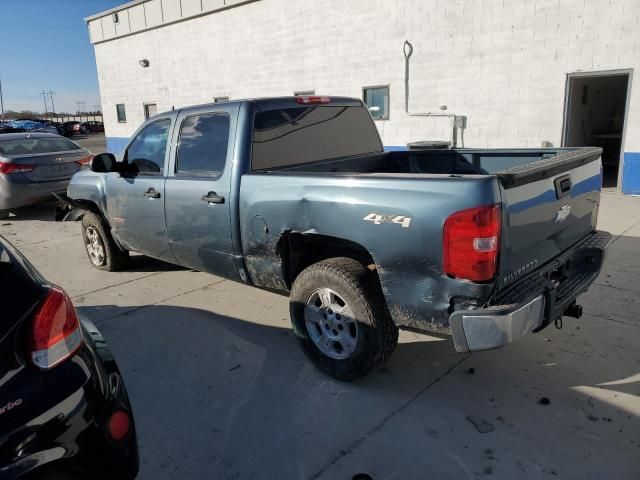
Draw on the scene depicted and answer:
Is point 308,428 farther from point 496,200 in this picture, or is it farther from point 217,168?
point 217,168

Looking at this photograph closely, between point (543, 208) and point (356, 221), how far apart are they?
1125 mm

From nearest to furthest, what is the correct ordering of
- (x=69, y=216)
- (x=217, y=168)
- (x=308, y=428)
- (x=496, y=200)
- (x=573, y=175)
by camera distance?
(x=496, y=200) → (x=308, y=428) → (x=573, y=175) → (x=217, y=168) → (x=69, y=216)

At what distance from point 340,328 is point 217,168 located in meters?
1.64

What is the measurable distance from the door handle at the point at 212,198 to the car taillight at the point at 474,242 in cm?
193

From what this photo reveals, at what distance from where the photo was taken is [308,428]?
3.00 m

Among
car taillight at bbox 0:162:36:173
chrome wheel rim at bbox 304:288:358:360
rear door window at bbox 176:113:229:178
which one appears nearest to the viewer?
chrome wheel rim at bbox 304:288:358:360

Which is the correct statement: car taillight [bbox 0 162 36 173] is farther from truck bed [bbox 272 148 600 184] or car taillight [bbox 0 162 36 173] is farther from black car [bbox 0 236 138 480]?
black car [bbox 0 236 138 480]

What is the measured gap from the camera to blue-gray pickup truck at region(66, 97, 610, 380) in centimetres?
265

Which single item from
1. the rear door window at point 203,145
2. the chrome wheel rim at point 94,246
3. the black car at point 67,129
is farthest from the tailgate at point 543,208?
the black car at point 67,129

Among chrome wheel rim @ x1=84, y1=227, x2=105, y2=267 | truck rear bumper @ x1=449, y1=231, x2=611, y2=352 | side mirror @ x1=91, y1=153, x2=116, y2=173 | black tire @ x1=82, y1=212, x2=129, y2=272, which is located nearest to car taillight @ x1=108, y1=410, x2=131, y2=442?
truck rear bumper @ x1=449, y1=231, x2=611, y2=352

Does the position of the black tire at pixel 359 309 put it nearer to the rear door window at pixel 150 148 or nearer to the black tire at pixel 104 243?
the rear door window at pixel 150 148

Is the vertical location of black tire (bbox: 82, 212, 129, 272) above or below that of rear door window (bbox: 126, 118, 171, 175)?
below

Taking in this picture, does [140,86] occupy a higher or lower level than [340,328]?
higher

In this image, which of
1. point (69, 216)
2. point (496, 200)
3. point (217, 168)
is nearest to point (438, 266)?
point (496, 200)
